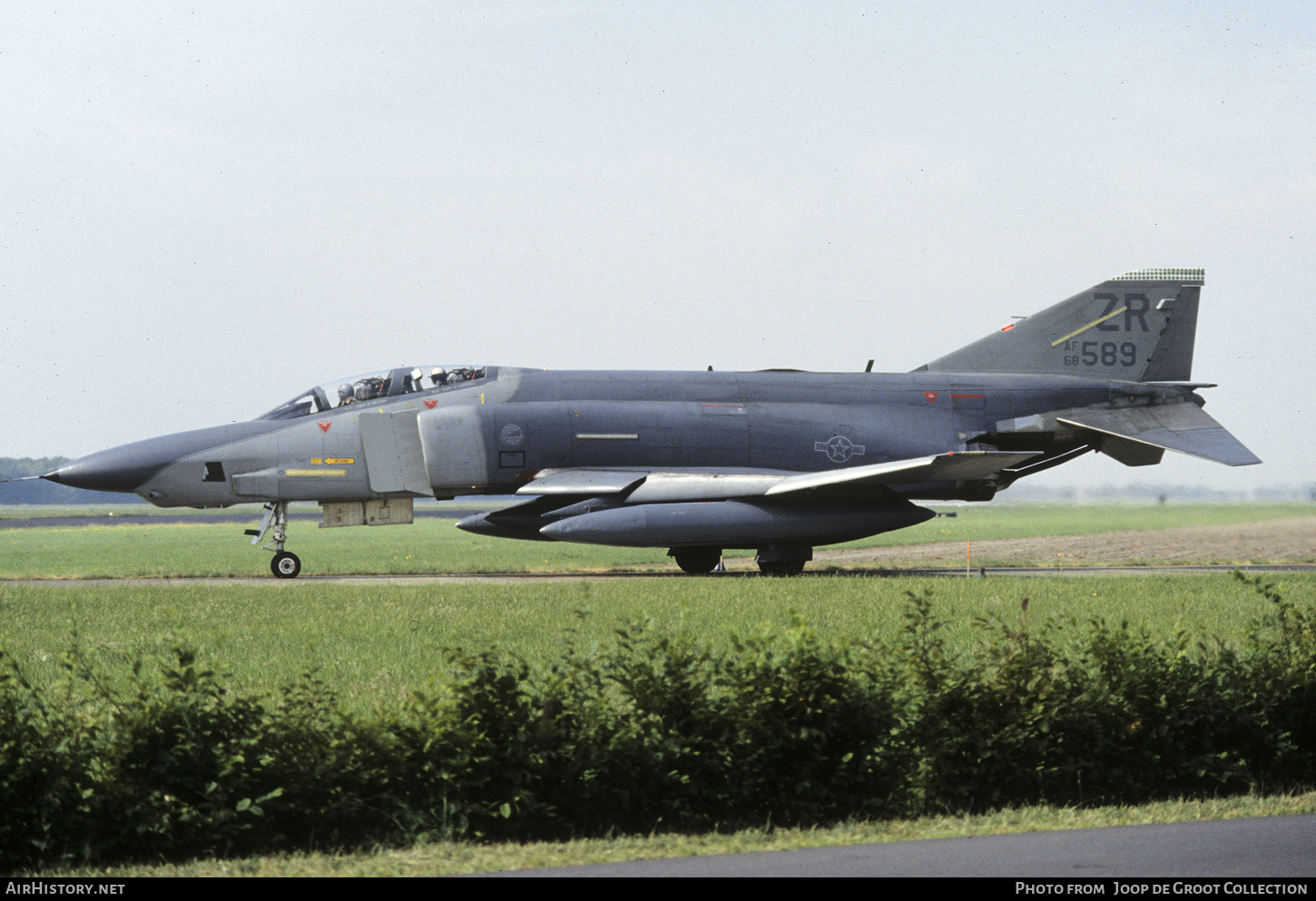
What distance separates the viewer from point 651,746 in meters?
6.52

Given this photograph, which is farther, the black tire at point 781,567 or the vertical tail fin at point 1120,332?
the vertical tail fin at point 1120,332

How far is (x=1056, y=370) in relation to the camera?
2388cm

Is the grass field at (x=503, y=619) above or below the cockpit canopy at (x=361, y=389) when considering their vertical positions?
below

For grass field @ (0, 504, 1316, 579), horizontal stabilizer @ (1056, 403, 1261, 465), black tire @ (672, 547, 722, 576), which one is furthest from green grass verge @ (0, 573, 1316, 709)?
grass field @ (0, 504, 1316, 579)

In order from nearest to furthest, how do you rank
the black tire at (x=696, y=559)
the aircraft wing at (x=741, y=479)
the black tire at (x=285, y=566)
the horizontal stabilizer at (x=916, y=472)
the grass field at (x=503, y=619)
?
the grass field at (x=503, y=619)
the horizontal stabilizer at (x=916, y=472)
the aircraft wing at (x=741, y=479)
the black tire at (x=285, y=566)
the black tire at (x=696, y=559)

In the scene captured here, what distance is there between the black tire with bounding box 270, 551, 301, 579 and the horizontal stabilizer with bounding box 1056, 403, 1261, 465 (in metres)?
15.1

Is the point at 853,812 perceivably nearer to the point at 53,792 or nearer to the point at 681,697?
the point at 681,697

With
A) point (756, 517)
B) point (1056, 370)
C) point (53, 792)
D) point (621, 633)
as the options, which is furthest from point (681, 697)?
point (1056, 370)

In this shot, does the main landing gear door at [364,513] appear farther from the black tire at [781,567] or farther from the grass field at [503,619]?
the black tire at [781,567]

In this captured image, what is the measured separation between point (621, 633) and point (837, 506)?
45.4ft

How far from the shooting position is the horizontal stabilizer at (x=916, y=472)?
1942 cm

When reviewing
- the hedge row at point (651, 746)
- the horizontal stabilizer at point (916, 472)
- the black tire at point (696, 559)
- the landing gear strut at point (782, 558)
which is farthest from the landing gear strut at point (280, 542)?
the hedge row at point (651, 746)

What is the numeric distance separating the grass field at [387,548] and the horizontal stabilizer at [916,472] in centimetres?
529

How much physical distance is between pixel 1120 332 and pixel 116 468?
19878 millimetres
